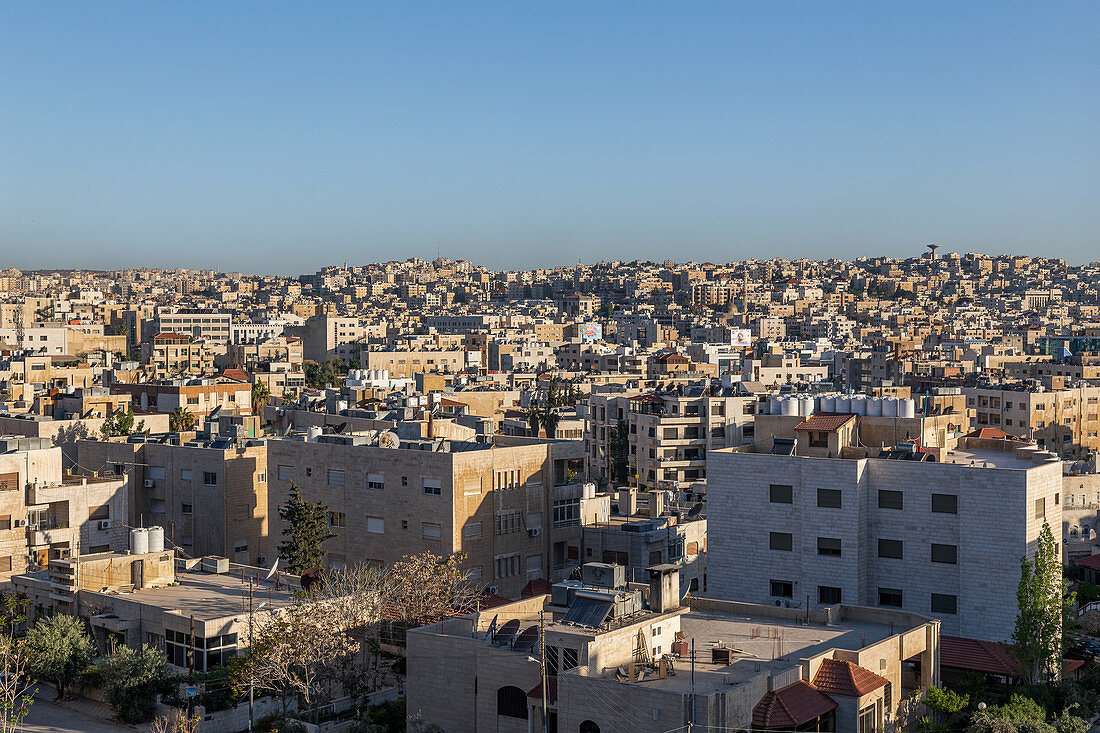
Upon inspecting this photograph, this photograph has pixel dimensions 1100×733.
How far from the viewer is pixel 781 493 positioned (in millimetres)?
32656

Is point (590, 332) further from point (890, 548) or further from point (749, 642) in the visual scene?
point (749, 642)

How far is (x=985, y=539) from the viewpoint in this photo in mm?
30516

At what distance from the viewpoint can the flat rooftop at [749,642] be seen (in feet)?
71.4

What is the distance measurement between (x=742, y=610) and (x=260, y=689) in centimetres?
985

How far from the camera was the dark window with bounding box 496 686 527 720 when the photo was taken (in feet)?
74.1

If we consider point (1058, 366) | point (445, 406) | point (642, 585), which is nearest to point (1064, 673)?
point (642, 585)

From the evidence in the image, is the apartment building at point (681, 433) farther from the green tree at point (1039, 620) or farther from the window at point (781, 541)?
the green tree at point (1039, 620)

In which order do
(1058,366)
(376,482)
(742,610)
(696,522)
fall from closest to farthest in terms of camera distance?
1. (742,610)
2. (376,482)
3. (696,522)
4. (1058,366)

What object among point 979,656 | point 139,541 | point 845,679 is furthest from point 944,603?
point 139,541

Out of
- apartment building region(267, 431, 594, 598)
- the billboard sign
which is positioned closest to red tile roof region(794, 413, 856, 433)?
apartment building region(267, 431, 594, 598)

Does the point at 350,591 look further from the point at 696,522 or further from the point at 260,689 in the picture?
the point at 696,522

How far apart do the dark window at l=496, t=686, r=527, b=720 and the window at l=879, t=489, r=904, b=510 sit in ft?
41.6

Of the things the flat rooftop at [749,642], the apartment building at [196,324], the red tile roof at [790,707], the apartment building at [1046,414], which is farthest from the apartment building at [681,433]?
the apartment building at [196,324]

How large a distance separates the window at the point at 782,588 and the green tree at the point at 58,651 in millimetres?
15721
